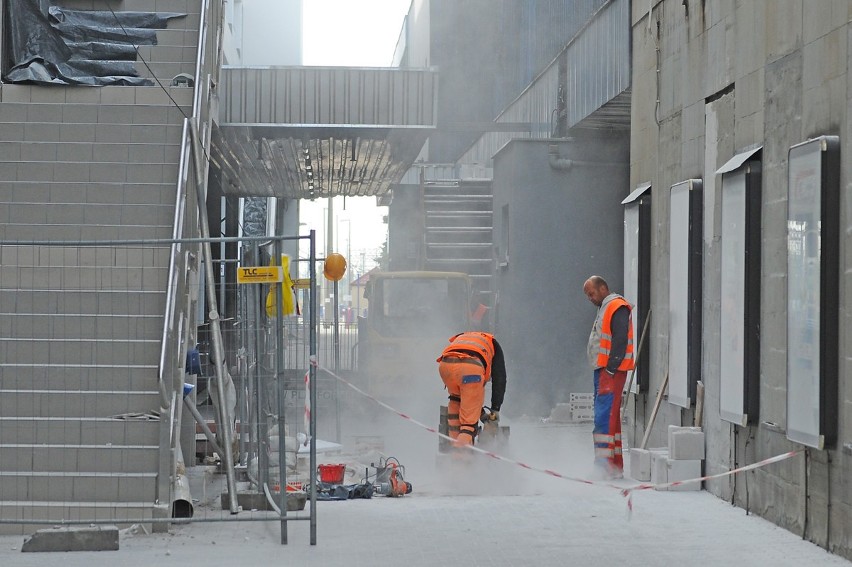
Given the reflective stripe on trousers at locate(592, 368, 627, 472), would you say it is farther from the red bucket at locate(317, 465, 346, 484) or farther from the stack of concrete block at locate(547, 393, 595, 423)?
the stack of concrete block at locate(547, 393, 595, 423)

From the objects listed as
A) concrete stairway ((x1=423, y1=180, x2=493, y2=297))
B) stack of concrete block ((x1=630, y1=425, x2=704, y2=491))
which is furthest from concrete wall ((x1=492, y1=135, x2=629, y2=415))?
stack of concrete block ((x1=630, y1=425, x2=704, y2=491))

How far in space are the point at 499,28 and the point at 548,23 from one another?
339 inches

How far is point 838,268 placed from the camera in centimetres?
756

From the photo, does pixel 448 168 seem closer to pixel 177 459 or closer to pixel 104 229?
pixel 104 229

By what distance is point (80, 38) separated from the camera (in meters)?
15.0

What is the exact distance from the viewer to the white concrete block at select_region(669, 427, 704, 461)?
33.4ft

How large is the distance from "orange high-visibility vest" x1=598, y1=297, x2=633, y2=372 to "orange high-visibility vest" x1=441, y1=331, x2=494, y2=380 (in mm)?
1002

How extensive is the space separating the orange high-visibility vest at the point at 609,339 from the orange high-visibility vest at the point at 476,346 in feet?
3.29

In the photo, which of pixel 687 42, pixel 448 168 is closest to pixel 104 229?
pixel 687 42

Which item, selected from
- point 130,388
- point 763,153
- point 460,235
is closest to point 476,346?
point 130,388

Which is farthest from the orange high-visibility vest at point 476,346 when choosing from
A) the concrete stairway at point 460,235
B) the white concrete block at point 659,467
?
the concrete stairway at point 460,235

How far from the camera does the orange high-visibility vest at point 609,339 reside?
10977mm

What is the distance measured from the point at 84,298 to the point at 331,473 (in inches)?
101

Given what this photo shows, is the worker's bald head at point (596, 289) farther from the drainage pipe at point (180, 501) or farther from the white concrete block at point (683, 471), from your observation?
the drainage pipe at point (180, 501)
